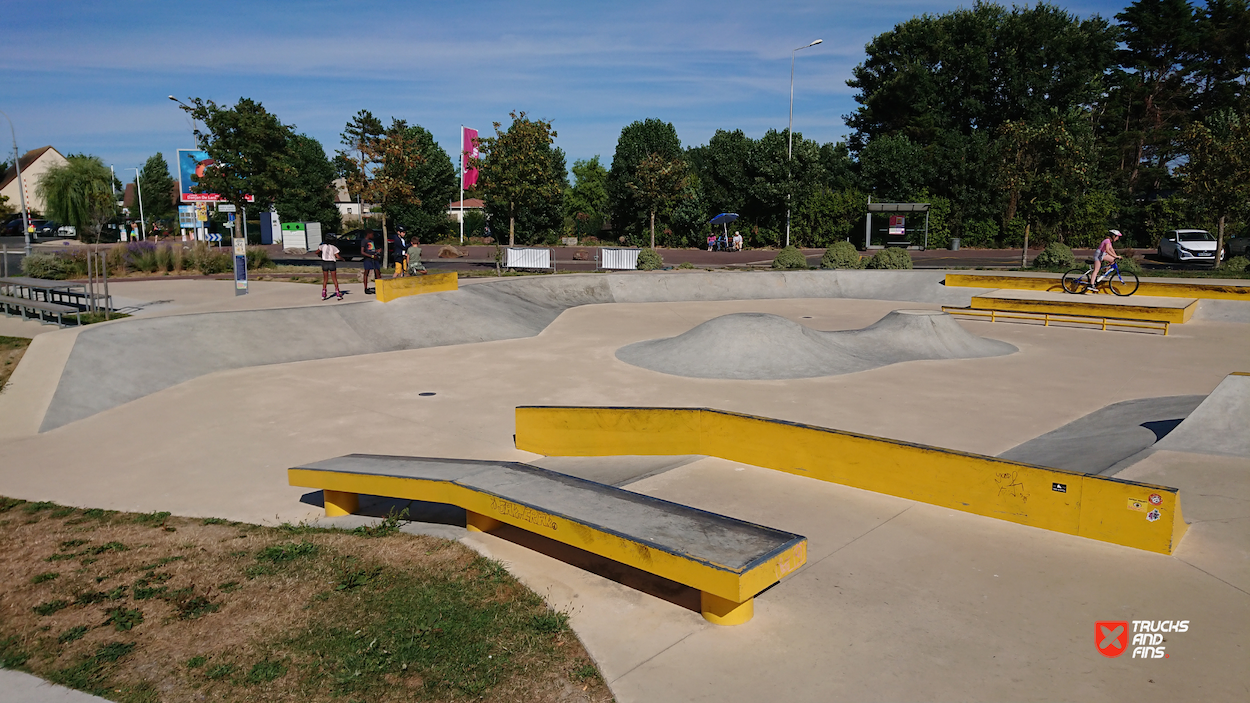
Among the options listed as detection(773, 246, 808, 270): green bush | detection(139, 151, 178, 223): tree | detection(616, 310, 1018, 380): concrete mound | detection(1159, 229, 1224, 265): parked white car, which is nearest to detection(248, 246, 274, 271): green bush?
detection(773, 246, 808, 270): green bush

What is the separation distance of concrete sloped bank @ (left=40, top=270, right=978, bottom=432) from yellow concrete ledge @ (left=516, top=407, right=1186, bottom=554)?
698cm

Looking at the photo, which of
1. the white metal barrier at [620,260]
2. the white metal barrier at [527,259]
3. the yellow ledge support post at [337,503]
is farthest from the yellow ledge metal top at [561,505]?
the white metal barrier at [620,260]

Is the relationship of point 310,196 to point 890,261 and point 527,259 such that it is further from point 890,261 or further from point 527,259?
point 890,261

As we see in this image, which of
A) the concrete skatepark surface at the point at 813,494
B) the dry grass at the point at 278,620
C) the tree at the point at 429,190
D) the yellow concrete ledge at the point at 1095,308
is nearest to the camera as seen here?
the dry grass at the point at 278,620

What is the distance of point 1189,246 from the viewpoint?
31281 millimetres

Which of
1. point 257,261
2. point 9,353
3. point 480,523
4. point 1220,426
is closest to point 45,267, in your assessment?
point 257,261

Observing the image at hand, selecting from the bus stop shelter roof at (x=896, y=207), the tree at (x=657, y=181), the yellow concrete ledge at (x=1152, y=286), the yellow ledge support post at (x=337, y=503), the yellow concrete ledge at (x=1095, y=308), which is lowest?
the yellow ledge support post at (x=337, y=503)

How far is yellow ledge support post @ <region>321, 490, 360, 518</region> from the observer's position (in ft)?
21.3

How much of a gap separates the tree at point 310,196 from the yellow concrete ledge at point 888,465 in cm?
5352

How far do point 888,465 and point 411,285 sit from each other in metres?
13.3

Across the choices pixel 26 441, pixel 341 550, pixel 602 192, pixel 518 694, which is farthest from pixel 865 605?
pixel 602 192

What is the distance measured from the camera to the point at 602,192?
263 ft

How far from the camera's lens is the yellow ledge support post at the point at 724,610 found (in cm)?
432

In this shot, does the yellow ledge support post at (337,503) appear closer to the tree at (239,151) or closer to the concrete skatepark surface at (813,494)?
the concrete skatepark surface at (813,494)
